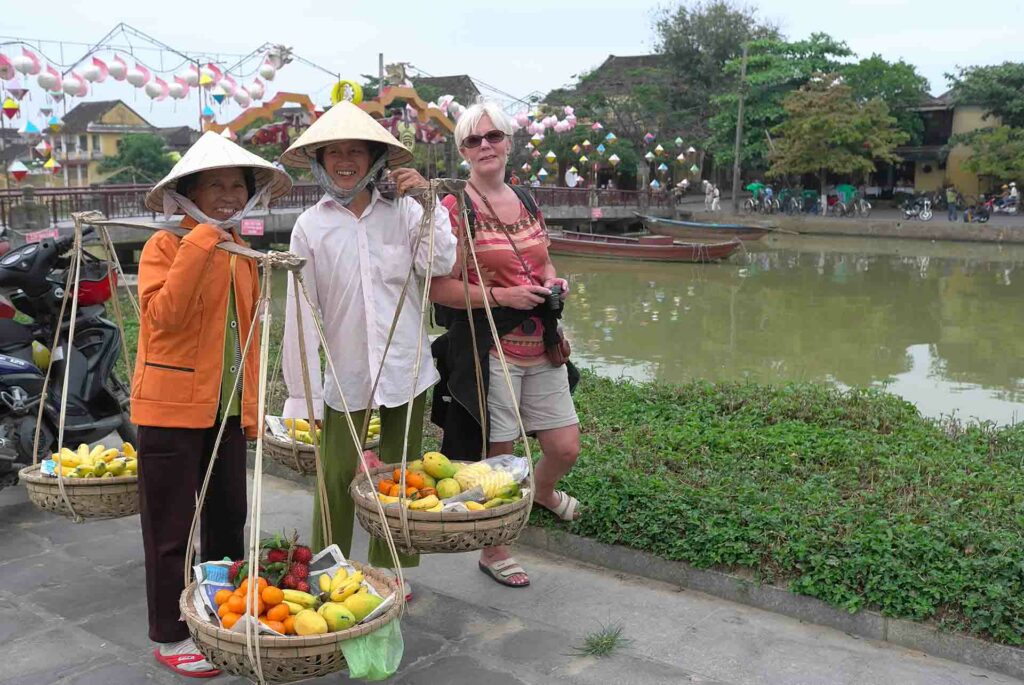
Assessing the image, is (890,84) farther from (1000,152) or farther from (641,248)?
(641,248)

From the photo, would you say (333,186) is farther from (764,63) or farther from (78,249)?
(764,63)

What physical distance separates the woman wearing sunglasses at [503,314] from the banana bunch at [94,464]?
91 centimetres

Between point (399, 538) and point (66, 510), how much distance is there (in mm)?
1032

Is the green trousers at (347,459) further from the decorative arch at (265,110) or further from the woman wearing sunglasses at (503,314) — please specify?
the decorative arch at (265,110)

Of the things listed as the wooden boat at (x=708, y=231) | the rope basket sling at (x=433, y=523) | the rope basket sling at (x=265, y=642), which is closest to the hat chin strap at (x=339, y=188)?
the rope basket sling at (x=433, y=523)

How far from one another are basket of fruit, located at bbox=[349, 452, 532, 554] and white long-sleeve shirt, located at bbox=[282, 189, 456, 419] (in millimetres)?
214

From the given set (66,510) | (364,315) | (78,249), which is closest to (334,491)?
(364,315)

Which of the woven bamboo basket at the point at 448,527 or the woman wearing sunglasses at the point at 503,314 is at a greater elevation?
the woman wearing sunglasses at the point at 503,314

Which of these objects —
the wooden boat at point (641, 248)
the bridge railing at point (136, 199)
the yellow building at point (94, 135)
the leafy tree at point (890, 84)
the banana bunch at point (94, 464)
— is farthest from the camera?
the yellow building at point (94, 135)

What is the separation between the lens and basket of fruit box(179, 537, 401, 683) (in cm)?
176

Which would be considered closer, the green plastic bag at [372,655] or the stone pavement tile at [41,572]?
the green plastic bag at [372,655]

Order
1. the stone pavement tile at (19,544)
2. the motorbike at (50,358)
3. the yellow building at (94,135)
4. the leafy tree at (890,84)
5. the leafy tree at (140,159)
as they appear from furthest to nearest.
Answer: the yellow building at (94,135)
the leafy tree at (140,159)
the leafy tree at (890,84)
the motorbike at (50,358)
the stone pavement tile at (19,544)

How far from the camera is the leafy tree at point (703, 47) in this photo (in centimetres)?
2930

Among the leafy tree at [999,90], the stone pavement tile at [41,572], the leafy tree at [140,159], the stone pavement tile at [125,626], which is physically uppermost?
the leafy tree at [999,90]
